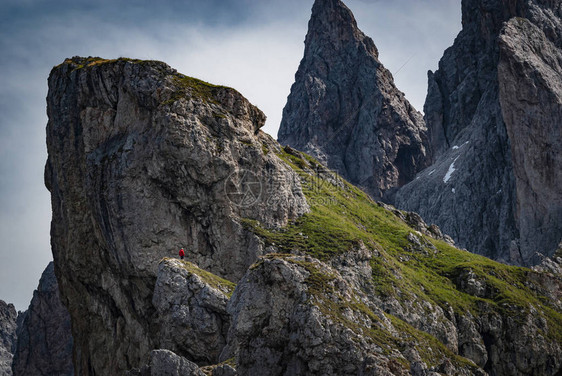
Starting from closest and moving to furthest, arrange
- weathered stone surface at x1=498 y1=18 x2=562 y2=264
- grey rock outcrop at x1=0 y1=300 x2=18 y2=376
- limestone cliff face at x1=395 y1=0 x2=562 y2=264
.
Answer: weathered stone surface at x1=498 y1=18 x2=562 y2=264
limestone cliff face at x1=395 y1=0 x2=562 y2=264
grey rock outcrop at x1=0 y1=300 x2=18 y2=376

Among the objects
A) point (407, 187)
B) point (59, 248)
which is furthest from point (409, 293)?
point (407, 187)

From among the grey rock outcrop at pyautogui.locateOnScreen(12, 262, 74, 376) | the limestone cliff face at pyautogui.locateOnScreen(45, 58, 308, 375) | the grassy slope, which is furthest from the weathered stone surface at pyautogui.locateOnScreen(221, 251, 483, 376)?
the grey rock outcrop at pyautogui.locateOnScreen(12, 262, 74, 376)

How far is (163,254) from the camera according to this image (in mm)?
55500

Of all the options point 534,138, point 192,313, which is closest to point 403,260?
point 192,313

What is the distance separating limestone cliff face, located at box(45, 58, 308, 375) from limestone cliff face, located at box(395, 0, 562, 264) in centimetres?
6634

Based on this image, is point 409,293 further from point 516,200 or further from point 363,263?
point 516,200

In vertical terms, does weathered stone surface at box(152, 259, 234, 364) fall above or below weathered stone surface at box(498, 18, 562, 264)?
below

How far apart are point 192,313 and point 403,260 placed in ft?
96.6

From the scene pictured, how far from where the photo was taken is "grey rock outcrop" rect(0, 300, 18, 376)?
170875 millimetres

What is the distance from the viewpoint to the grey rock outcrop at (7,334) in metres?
171

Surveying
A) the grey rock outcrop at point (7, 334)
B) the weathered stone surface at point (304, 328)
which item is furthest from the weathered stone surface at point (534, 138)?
the grey rock outcrop at point (7, 334)

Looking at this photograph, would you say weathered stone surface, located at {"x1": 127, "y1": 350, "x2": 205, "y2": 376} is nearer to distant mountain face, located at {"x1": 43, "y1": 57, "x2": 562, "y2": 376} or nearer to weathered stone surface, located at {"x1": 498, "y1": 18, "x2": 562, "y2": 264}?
distant mountain face, located at {"x1": 43, "y1": 57, "x2": 562, "y2": 376}

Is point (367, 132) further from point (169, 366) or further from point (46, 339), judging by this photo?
point (169, 366)

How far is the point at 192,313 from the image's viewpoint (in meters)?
44.2
